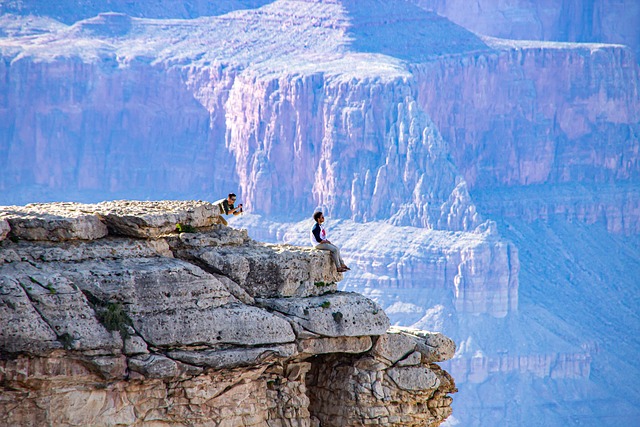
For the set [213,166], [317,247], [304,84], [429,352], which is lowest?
Result: [213,166]

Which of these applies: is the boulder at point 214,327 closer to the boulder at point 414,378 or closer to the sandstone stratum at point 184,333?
the sandstone stratum at point 184,333

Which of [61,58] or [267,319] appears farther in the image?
[61,58]

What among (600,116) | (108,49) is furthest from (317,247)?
(600,116)

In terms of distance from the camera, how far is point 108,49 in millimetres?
150375

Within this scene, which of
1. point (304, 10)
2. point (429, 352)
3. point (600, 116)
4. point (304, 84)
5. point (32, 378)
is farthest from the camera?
point (600, 116)

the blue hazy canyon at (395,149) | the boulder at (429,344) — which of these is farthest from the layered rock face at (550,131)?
the boulder at (429,344)

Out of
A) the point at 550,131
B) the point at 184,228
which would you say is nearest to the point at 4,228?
the point at 184,228

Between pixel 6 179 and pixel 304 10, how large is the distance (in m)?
35.2

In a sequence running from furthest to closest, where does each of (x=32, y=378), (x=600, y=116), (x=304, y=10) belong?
(x=600, y=116) < (x=304, y=10) < (x=32, y=378)

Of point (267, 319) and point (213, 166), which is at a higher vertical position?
point (267, 319)

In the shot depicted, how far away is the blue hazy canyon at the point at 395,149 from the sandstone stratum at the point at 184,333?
101 m

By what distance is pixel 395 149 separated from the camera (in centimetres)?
14288

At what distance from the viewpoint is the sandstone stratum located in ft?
87.1

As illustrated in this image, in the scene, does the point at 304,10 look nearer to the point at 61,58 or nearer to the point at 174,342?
the point at 61,58
